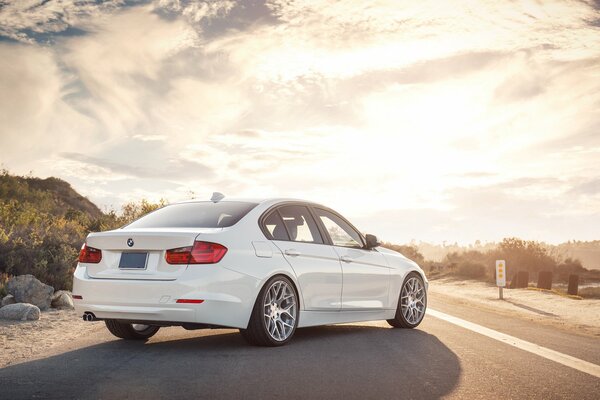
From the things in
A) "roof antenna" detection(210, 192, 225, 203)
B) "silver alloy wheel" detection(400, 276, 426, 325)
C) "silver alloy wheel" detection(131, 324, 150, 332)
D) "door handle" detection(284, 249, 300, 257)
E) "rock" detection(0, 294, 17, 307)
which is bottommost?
"silver alloy wheel" detection(131, 324, 150, 332)

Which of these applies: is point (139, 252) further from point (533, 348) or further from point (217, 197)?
point (533, 348)

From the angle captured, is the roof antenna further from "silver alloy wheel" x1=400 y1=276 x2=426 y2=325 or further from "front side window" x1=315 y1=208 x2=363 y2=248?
"silver alloy wheel" x1=400 y1=276 x2=426 y2=325

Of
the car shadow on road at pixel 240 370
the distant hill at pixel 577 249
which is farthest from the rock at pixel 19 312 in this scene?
the distant hill at pixel 577 249

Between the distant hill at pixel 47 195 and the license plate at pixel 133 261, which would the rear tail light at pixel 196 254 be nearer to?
the license plate at pixel 133 261

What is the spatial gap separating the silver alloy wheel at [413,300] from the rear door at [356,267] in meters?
0.49

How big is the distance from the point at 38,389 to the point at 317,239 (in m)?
4.35

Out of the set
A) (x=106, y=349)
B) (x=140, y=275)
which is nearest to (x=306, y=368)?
(x=140, y=275)

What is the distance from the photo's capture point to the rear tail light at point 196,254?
25.2 ft

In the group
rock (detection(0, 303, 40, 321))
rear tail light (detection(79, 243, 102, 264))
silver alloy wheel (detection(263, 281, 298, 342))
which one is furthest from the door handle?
rock (detection(0, 303, 40, 321))

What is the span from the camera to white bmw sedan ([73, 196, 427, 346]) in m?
7.70

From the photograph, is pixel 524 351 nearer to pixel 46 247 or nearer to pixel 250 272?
pixel 250 272

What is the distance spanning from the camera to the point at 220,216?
8.58 metres

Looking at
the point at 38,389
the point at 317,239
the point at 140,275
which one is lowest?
the point at 38,389

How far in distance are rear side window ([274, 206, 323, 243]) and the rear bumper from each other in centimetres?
126
